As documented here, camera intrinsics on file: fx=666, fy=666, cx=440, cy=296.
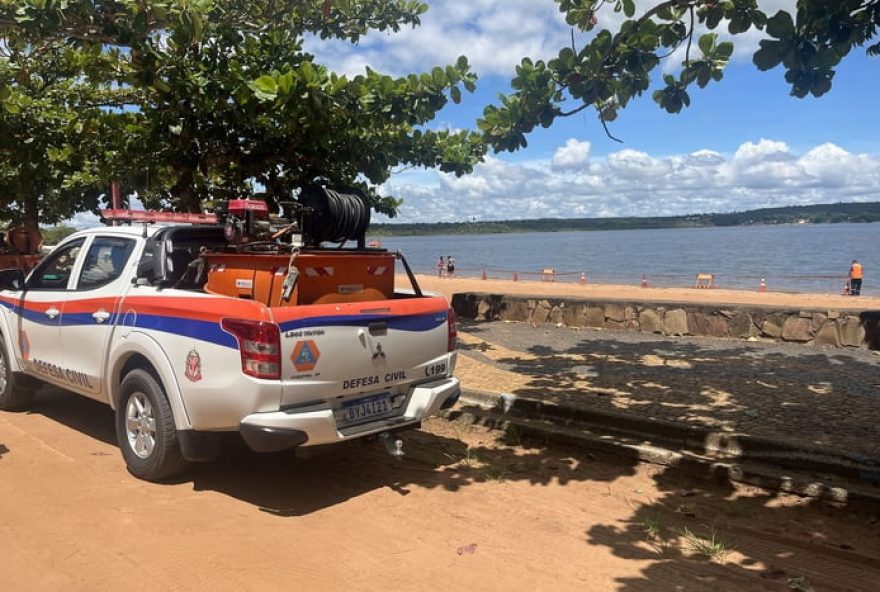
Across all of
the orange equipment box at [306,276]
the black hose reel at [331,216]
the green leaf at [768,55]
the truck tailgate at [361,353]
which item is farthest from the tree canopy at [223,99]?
the green leaf at [768,55]

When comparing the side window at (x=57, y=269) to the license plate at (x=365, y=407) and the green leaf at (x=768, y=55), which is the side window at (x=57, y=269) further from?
the green leaf at (x=768, y=55)

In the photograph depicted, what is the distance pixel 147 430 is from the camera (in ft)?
15.4

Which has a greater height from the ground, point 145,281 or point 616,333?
point 145,281

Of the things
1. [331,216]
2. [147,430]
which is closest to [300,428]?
[147,430]

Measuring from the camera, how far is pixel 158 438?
450 cm

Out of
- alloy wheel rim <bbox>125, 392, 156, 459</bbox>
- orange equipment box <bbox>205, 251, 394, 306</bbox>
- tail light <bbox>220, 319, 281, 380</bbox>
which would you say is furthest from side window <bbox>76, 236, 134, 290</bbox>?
tail light <bbox>220, 319, 281, 380</bbox>

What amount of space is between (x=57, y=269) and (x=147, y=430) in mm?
2177

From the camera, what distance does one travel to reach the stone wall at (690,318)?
9.83 m

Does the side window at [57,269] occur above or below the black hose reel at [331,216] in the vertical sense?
below

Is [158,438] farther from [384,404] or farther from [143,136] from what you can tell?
[143,136]

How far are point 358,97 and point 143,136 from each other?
2.61m

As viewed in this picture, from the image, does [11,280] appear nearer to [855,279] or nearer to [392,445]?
[392,445]

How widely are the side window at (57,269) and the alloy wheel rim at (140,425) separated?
1606 mm

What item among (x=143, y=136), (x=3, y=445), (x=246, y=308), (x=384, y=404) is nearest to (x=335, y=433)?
(x=384, y=404)
